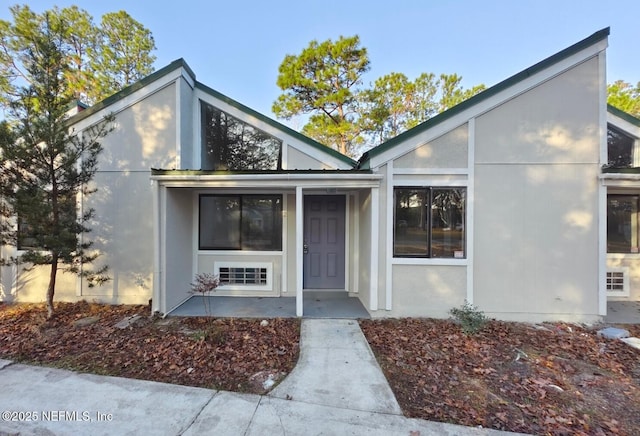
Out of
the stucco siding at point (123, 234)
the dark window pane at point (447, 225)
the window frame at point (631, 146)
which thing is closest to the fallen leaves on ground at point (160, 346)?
the stucco siding at point (123, 234)

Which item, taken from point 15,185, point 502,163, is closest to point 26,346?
point 15,185

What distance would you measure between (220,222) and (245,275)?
1.44 m

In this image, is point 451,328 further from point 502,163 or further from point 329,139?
point 329,139

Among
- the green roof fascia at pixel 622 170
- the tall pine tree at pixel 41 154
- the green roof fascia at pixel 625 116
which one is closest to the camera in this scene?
the tall pine tree at pixel 41 154

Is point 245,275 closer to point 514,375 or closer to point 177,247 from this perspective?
point 177,247

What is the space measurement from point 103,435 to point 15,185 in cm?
499

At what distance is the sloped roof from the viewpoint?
648 centimetres

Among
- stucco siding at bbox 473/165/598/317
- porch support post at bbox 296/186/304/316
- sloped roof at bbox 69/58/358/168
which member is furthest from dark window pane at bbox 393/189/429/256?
porch support post at bbox 296/186/304/316

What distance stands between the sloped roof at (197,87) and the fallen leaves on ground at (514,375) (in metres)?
3.85

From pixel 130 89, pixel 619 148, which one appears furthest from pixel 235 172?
pixel 619 148

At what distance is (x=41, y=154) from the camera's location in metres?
4.99

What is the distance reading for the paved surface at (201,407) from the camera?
8.45 ft

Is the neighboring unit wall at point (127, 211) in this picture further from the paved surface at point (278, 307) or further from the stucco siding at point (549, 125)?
the stucco siding at point (549, 125)

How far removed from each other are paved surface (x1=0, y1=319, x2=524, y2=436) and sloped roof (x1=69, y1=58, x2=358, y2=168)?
4.58 metres
